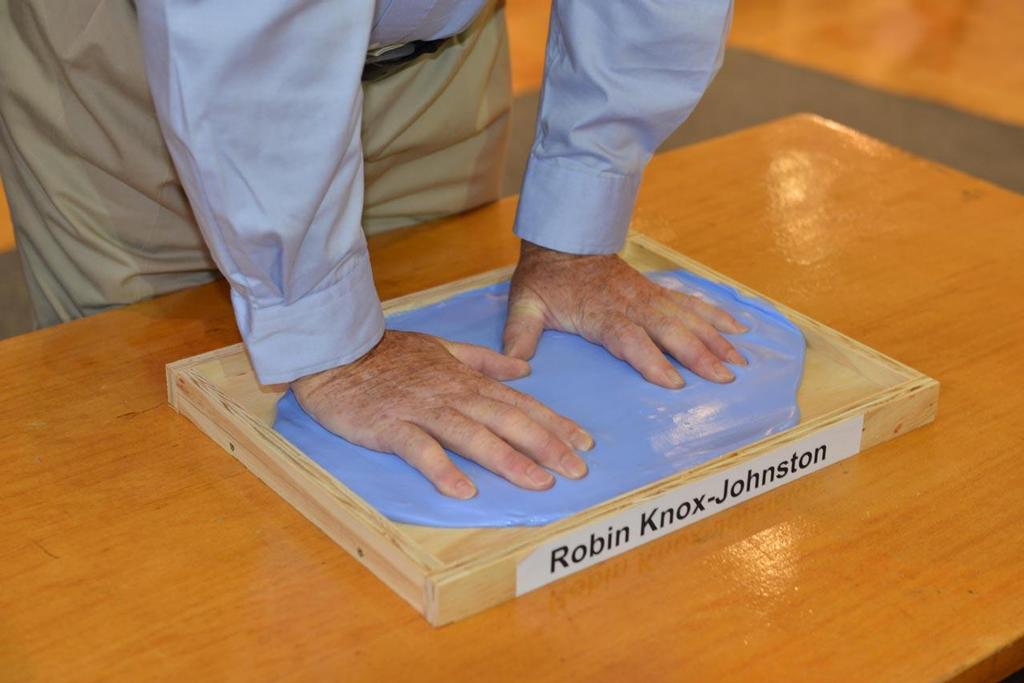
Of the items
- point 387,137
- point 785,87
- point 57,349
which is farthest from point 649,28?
point 785,87

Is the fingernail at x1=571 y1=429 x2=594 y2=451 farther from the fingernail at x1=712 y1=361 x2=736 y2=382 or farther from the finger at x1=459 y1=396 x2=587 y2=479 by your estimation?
the fingernail at x1=712 y1=361 x2=736 y2=382

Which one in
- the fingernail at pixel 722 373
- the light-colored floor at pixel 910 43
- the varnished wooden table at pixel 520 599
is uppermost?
the fingernail at pixel 722 373

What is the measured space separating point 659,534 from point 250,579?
0.24m

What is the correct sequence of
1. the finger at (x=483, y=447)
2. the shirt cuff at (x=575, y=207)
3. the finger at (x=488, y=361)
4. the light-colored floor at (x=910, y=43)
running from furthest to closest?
the light-colored floor at (x=910, y=43) < the shirt cuff at (x=575, y=207) < the finger at (x=488, y=361) < the finger at (x=483, y=447)

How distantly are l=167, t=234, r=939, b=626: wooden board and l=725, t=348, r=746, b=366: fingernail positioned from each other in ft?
0.15

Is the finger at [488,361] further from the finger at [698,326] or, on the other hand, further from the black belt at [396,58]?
the black belt at [396,58]

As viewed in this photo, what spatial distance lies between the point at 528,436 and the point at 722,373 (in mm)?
179

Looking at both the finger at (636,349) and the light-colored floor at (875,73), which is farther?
the light-colored floor at (875,73)

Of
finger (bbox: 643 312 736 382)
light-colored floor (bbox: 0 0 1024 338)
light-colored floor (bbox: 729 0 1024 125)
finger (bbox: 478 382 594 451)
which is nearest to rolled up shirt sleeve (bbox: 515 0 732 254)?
finger (bbox: 643 312 736 382)

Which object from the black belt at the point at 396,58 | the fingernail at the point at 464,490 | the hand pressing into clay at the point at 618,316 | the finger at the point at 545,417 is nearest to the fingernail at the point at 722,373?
the hand pressing into clay at the point at 618,316

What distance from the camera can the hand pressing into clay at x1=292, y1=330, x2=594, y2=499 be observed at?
0.80 meters

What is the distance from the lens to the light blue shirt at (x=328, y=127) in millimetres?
705

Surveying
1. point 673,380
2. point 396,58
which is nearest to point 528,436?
point 673,380

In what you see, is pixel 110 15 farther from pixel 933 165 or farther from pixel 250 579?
pixel 933 165
